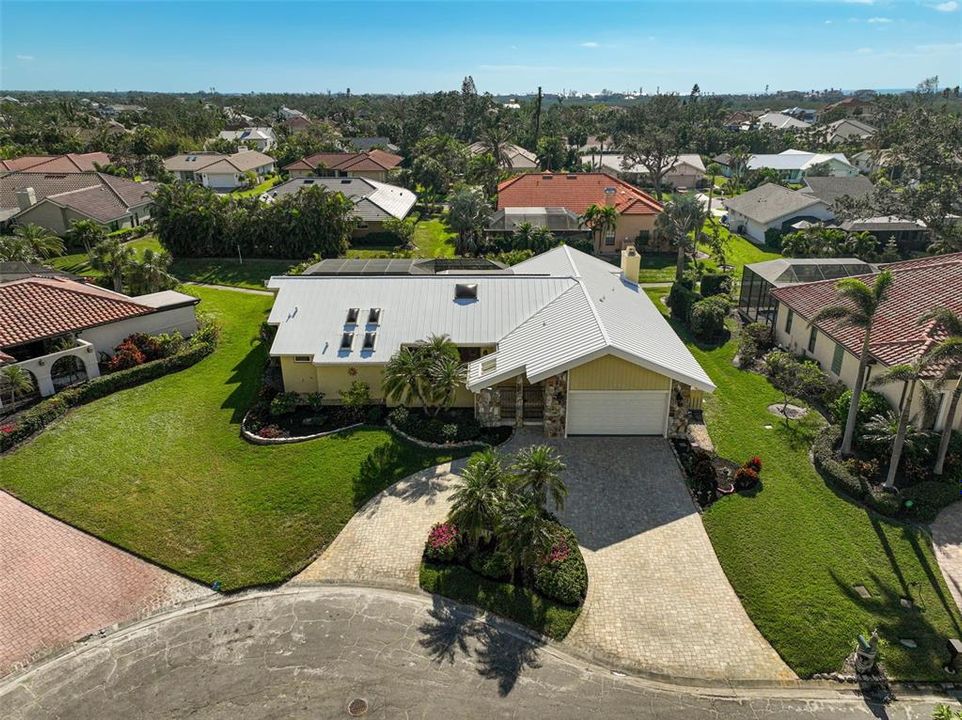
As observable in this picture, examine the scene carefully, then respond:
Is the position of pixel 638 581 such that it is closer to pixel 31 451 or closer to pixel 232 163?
pixel 31 451

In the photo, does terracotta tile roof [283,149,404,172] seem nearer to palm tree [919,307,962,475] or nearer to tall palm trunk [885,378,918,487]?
palm tree [919,307,962,475]

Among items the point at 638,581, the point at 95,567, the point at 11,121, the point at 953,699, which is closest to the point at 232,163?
the point at 11,121

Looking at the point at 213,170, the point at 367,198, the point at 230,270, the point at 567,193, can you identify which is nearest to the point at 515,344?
the point at 230,270

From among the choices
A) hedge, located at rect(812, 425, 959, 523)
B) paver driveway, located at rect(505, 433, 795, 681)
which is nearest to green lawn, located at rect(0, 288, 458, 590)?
paver driveway, located at rect(505, 433, 795, 681)

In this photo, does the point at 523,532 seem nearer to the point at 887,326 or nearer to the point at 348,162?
the point at 887,326

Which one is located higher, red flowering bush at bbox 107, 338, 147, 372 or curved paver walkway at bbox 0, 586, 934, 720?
red flowering bush at bbox 107, 338, 147, 372
